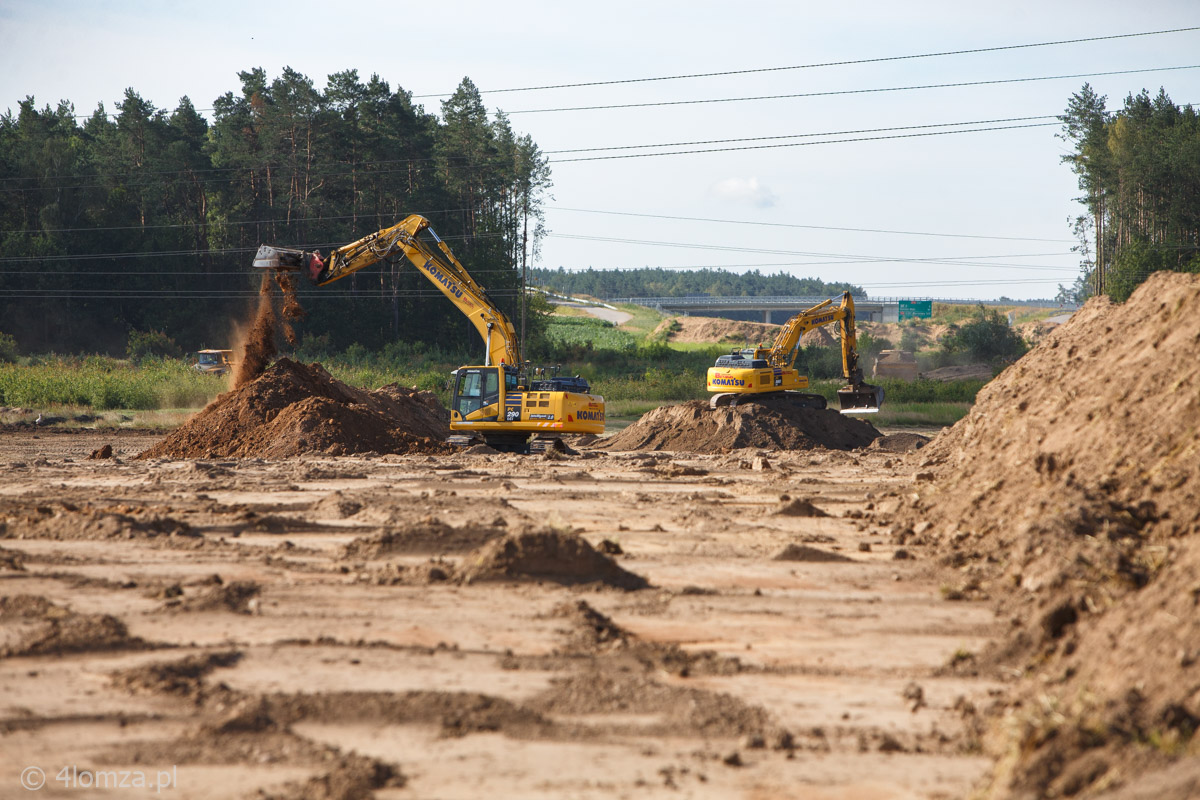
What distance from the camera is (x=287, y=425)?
2075 centimetres

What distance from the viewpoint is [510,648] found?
6.97 meters

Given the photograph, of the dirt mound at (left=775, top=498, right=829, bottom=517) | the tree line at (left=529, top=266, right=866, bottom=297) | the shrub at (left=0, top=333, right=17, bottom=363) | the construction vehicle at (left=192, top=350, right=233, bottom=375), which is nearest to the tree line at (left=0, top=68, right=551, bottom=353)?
the shrub at (left=0, top=333, right=17, bottom=363)

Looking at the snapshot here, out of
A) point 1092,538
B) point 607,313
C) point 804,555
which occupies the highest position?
point 607,313

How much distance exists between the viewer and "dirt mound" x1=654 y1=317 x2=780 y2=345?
83.1 m

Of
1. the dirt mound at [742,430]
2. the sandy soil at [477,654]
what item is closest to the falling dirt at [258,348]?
the dirt mound at [742,430]

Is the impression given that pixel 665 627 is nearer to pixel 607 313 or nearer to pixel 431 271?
pixel 431 271

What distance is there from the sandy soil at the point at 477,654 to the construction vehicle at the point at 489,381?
729 cm

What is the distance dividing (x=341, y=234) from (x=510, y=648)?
2118 inches

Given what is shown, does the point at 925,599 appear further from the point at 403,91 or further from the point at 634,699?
the point at 403,91

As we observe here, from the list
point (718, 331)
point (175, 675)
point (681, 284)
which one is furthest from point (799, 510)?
point (681, 284)

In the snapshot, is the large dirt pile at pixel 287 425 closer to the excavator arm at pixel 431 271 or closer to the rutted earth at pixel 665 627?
the excavator arm at pixel 431 271

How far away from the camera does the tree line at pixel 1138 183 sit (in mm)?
53625

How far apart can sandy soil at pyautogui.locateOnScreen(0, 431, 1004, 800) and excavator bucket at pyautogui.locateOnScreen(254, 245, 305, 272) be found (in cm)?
758

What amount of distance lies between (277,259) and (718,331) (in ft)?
→ 227
